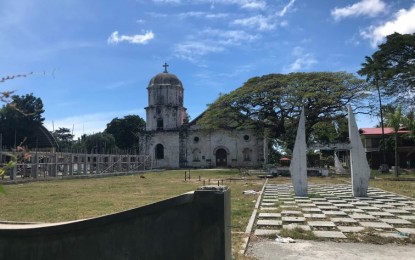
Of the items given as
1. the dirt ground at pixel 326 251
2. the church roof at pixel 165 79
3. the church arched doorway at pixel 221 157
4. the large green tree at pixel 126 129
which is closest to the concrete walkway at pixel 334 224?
the dirt ground at pixel 326 251

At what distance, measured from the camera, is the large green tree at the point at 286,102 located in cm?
2688

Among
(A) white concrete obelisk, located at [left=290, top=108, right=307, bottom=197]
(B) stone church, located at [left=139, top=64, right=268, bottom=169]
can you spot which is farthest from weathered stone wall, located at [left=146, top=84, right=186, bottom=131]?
(A) white concrete obelisk, located at [left=290, top=108, right=307, bottom=197]

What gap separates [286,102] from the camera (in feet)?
91.7

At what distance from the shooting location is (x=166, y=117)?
43969 mm

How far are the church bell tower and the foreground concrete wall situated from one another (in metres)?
41.0

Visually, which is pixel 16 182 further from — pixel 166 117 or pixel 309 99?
pixel 166 117

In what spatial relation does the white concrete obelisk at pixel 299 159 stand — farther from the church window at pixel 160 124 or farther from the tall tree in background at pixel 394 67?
the church window at pixel 160 124

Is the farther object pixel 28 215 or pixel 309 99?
pixel 309 99

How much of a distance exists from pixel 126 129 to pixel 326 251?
56.4 metres

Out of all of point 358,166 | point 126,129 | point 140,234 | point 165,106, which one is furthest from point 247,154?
point 140,234

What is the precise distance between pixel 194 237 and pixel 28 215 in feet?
21.9

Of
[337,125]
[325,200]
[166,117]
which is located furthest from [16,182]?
[166,117]

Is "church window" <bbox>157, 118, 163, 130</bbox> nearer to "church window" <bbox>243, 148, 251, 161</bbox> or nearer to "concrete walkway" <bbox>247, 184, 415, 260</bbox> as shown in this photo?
"church window" <bbox>243, 148, 251, 161</bbox>

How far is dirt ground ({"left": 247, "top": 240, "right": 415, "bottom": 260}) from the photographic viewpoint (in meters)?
4.84
